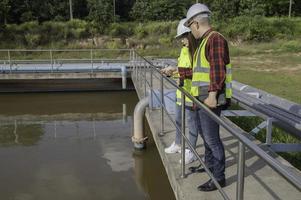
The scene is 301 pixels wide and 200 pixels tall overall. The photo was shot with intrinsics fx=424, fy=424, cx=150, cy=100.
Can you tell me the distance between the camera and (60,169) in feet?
25.3

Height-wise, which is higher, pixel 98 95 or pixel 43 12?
pixel 43 12

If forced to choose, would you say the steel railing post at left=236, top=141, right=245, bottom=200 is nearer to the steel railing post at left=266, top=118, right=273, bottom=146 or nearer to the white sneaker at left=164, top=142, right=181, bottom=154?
the white sneaker at left=164, top=142, right=181, bottom=154

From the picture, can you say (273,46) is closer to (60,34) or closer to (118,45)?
(118,45)

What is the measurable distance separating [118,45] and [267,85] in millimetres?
20271

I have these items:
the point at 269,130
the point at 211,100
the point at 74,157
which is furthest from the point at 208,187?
the point at 74,157

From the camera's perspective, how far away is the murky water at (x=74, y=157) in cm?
676

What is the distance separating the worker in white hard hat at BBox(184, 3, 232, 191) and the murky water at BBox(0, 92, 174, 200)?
9.51 feet

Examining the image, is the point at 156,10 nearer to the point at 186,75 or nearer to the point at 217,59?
the point at 186,75

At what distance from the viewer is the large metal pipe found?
8.03 meters

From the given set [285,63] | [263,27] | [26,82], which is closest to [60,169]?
[26,82]

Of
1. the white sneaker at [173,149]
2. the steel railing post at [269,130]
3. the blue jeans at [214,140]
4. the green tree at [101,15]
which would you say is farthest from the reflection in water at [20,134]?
the green tree at [101,15]

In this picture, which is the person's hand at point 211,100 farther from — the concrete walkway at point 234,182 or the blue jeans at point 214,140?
the concrete walkway at point 234,182

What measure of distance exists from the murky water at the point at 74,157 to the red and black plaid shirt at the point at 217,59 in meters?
3.37

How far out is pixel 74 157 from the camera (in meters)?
8.44
